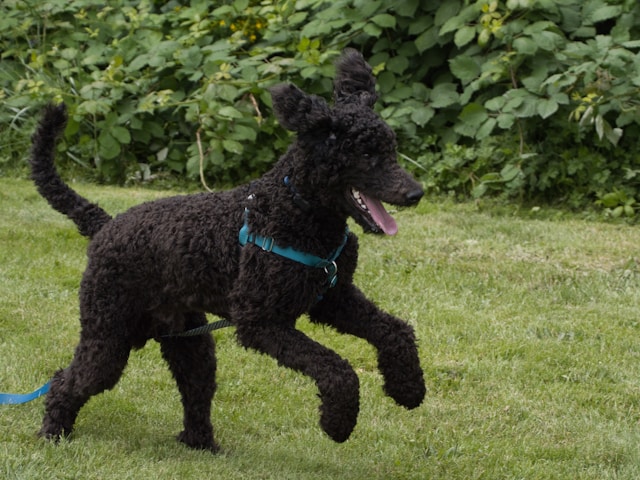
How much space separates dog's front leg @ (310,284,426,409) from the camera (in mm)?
3908

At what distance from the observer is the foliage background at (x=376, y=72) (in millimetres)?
8688

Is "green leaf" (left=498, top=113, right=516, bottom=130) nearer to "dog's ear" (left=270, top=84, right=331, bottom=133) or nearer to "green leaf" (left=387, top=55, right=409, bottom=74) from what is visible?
"green leaf" (left=387, top=55, right=409, bottom=74)

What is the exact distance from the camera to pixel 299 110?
144 inches

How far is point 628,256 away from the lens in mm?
7363

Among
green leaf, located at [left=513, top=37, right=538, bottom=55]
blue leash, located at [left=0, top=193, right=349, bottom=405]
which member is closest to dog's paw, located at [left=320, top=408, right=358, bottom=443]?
blue leash, located at [left=0, top=193, right=349, bottom=405]

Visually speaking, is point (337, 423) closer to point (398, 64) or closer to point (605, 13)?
point (605, 13)

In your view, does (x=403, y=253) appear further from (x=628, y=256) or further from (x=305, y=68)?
(x=305, y=68)

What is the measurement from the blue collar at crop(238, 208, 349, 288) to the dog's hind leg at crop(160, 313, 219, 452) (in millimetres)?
764

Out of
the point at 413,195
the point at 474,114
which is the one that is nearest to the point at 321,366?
the point at 413,195

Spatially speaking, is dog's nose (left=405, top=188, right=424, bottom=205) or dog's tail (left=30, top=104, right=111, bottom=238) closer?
dog's nose (left=405, top=188, right=424, bottom=205)

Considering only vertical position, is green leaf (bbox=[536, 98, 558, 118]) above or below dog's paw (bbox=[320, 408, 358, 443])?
below

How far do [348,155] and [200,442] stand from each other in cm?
162

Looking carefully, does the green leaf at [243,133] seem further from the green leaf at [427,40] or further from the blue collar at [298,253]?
the blue collar at [298,253]

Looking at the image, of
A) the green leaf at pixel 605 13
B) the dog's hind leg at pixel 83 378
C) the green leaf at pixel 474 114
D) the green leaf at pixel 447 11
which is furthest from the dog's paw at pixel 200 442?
the green leaf at pixel 447 11
